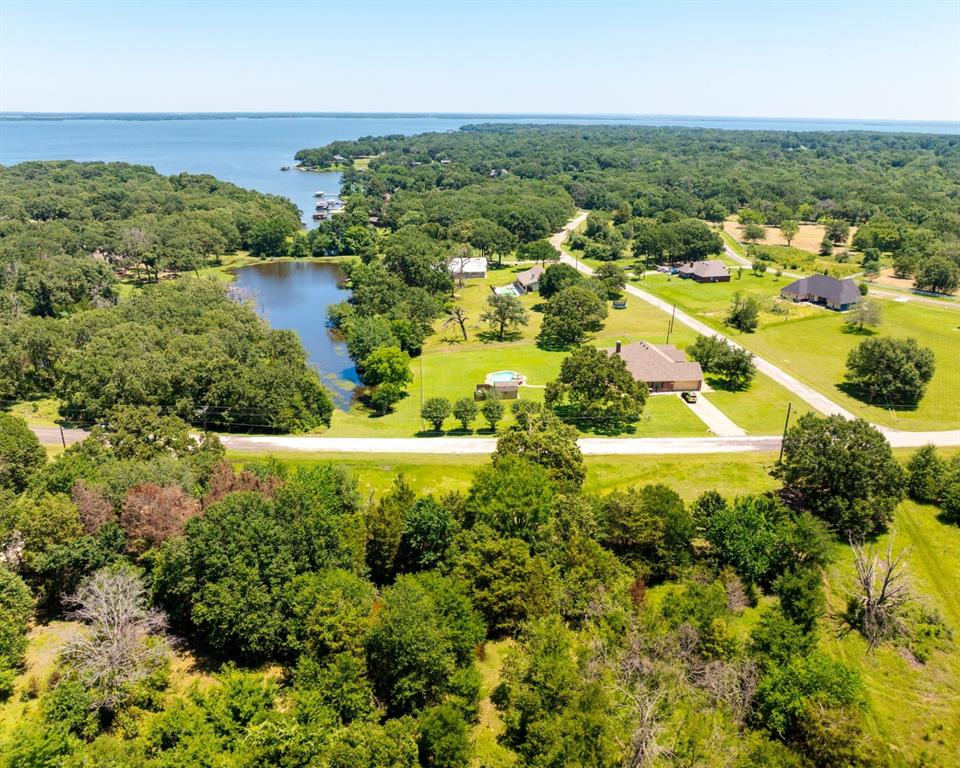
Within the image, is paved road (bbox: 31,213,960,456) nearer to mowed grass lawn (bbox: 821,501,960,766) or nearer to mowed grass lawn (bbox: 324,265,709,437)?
mowed grass lawn (bbox: 324,265,709,437)

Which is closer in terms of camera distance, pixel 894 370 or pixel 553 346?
pixel 894 370

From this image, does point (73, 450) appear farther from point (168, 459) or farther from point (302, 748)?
point (302, 748)

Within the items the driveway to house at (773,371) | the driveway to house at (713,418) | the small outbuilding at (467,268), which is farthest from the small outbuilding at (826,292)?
the small outbuilding at (467,268)

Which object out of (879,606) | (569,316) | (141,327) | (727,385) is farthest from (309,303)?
(879,606)

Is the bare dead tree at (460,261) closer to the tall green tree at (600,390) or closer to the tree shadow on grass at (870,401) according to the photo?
the tall green tree at (600,390)

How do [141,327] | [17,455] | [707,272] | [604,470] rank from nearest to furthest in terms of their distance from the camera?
[17,455] < [604,470] < [141,327] < [707,272]

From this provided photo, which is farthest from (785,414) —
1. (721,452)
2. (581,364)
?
(581,364)

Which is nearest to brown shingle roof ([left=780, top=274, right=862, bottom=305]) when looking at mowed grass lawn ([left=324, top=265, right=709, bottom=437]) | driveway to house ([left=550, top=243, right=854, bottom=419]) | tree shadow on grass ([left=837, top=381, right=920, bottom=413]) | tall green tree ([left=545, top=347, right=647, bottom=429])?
driveway to house ([left=550, top=243, right=854, bottom=419])

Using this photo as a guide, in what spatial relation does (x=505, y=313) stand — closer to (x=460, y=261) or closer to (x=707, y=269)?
(x=460, y=261)
